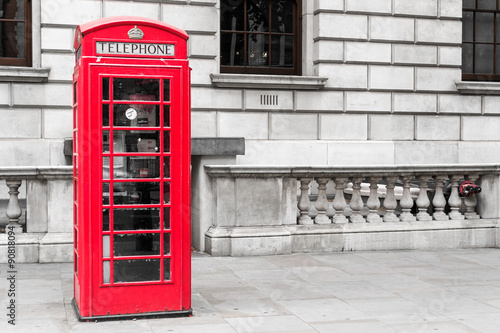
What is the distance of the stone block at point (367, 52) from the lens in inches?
595

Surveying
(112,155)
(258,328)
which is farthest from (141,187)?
(258,328)

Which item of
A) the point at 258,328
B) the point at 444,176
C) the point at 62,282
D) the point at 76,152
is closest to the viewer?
the point at 258,328

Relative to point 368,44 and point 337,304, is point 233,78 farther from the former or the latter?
point 337,304

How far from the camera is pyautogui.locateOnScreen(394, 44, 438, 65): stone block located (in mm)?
15430

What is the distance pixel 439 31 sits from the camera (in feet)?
51.5

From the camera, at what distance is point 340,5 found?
14969 millimetres

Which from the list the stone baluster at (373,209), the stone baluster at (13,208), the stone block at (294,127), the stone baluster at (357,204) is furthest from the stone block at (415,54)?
the stone baluster at (13,208)

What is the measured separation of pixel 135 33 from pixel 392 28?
A: 33.9 ft

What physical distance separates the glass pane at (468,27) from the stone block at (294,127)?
14.6ft

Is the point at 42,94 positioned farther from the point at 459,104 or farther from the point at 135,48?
the point at 459,104

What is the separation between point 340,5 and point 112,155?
1001cm

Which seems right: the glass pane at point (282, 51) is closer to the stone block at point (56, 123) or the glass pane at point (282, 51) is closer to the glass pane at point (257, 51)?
the glass pane at point (257, 51)

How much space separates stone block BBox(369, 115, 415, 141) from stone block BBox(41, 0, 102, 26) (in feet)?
20.5

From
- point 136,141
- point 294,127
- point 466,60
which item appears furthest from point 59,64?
point 466,60
